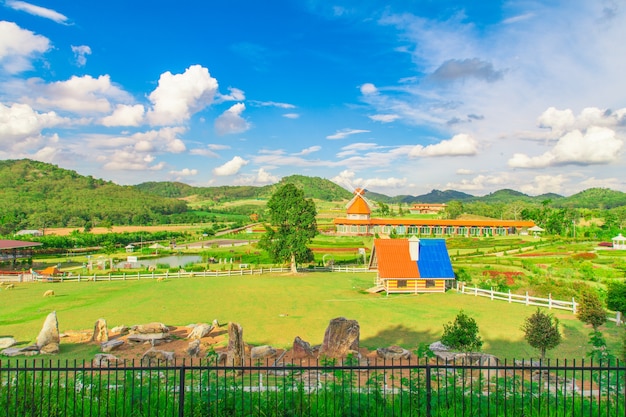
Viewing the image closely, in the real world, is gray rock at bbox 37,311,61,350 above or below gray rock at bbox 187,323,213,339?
above

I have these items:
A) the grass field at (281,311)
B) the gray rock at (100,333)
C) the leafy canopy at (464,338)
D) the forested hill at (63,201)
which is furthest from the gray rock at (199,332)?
the forested hill at (63,201)

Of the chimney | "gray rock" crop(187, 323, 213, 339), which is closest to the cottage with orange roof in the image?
the chimney

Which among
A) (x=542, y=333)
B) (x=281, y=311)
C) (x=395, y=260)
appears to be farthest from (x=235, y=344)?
(x=395, y=260)

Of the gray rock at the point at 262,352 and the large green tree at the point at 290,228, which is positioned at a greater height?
the large green tree at the point at 290,228

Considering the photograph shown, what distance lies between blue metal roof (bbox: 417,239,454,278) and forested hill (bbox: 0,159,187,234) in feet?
292

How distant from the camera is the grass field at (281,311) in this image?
673 inches

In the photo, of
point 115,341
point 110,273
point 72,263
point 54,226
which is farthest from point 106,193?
point 115,341

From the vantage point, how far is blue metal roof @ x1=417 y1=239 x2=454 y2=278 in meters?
29.4

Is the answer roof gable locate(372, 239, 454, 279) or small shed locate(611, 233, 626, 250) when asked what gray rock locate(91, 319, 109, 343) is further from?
small shed locate(611, 233, 626, 250)

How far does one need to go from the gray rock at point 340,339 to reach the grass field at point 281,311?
6.65 feet

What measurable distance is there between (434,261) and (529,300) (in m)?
7.04

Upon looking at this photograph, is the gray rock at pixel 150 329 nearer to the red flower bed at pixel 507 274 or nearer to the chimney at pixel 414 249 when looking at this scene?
the chimney at pixel 414 249

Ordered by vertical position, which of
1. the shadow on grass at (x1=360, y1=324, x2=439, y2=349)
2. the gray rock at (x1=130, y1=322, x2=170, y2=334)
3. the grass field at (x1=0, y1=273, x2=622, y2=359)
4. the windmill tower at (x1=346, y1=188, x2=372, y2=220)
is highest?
the windmill tower at (x1=346, y1=188, x2=372, y2=220)

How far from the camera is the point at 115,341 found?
15648 mm
